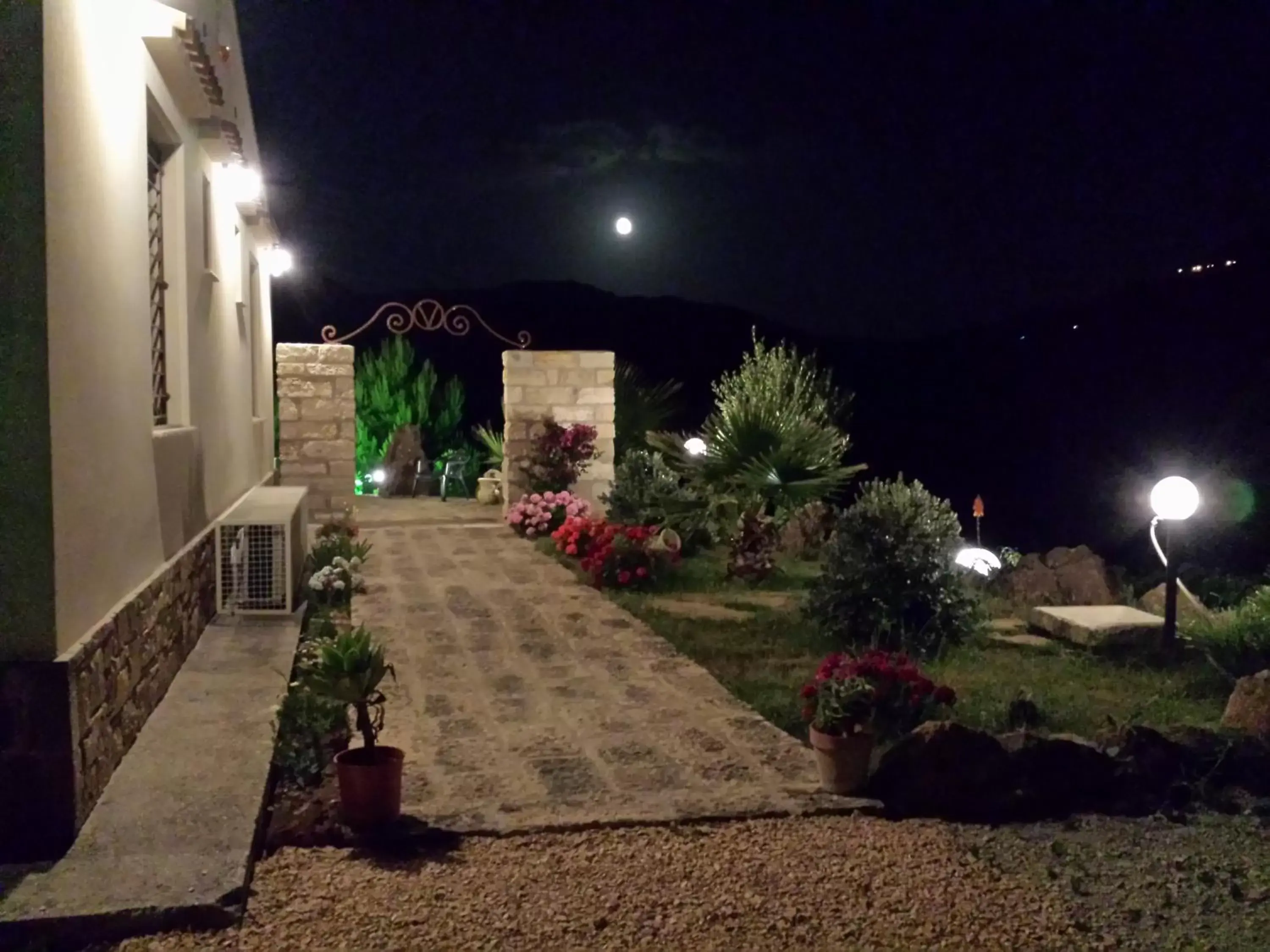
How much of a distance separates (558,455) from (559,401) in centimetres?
78

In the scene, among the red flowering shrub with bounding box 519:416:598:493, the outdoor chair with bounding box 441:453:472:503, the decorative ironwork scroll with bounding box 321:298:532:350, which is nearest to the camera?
→ the red flowering shrub with bounding box 519:416:598:493

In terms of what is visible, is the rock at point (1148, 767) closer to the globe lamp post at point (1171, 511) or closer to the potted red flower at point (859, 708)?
the potted red flower at point (859, 708)

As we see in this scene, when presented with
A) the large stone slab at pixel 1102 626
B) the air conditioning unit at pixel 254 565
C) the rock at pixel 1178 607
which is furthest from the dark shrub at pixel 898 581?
the air conditioning unit at pixel 254 565

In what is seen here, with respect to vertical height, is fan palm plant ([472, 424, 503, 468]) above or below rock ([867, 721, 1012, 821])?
above

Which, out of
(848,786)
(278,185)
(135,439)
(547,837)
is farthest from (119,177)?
(278,185)

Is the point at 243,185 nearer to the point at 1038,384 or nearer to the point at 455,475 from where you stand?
the point at 455,475

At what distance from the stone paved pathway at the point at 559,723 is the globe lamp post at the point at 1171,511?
2615 mm

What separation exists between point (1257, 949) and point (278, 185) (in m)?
12.1

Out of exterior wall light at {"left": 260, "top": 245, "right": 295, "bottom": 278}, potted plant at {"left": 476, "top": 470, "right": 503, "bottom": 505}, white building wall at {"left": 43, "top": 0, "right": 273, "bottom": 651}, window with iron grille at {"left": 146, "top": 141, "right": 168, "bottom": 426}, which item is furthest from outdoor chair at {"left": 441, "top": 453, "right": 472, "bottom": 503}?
window with iron grille at {"left": 146, "top": 141, "right": 168, "bottom": 426}

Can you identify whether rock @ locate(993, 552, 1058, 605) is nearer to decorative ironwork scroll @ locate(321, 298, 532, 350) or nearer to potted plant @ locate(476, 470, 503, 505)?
decorative ironwork scroll @ locate(321, 298, 532, 350)

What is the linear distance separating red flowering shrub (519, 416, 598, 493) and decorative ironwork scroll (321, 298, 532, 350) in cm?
141

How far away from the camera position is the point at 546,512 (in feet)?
37.1

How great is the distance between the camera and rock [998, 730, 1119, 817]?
4164 millimetres

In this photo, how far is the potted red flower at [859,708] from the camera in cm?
418
